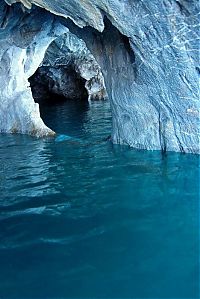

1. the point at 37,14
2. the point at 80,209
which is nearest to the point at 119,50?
the point at 37,14

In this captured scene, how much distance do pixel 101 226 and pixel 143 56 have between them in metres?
4.07

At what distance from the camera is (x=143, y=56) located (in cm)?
714

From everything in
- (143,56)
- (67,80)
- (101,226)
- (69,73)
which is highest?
(69,73)

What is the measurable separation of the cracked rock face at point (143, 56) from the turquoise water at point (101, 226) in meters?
0.67

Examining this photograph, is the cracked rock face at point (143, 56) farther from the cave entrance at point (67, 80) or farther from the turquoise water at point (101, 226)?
the cave entrance at point (67, 80)

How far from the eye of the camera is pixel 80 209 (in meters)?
4.97

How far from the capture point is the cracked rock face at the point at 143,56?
623 cm

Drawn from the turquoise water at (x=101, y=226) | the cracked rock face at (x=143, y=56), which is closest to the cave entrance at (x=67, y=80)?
the cracked rock face at (x=143, y=56)

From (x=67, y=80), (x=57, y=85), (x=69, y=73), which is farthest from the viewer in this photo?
(x=57, y=85)

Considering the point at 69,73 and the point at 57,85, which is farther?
the point at 57,85

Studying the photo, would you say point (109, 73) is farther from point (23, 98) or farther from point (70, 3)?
point (23, 98)

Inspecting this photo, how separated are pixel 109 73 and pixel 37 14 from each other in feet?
10.6

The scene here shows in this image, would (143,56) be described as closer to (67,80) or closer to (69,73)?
(69,73)

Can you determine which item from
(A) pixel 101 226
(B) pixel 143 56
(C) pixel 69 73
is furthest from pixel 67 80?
(A) pixel 101 226
